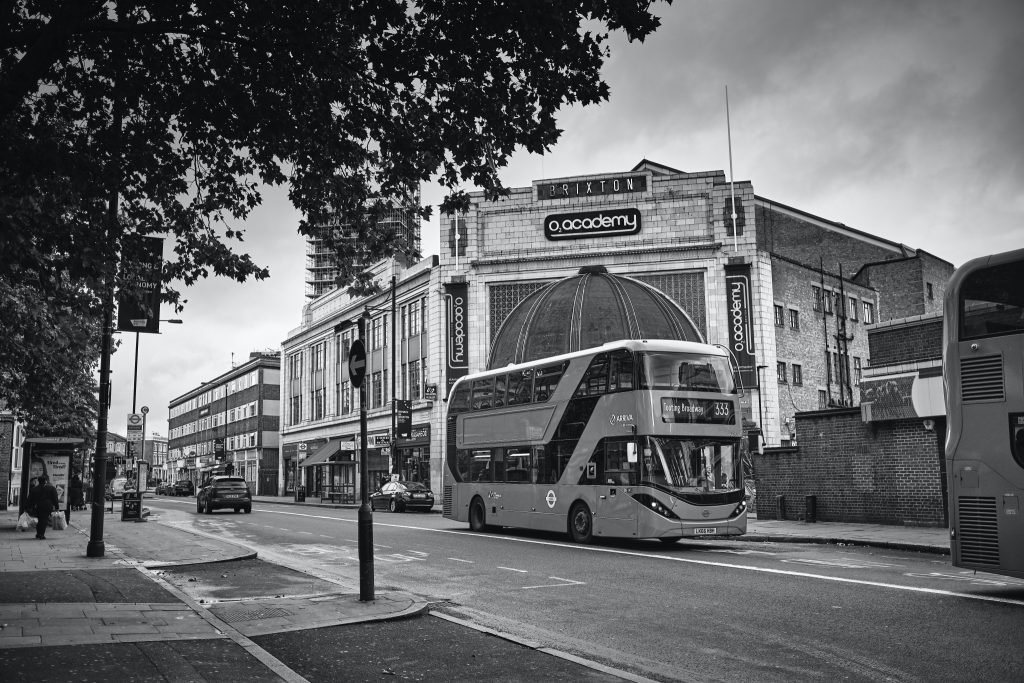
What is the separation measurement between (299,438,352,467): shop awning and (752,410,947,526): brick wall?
A: 38.4 meters

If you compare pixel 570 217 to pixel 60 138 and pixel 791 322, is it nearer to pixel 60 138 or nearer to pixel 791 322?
pixel 791 322

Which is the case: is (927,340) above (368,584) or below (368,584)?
above

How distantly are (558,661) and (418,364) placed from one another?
146 feet

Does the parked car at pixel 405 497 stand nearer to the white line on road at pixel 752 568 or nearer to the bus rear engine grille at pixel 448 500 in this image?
the bus rear engine grille at pixel 448 500

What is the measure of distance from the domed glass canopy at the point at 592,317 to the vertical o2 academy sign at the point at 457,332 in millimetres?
2795

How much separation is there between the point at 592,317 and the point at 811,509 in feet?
63.7

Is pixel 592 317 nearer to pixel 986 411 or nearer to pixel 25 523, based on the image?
pixel 25 523

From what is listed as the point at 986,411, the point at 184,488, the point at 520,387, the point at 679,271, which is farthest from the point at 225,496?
the point at 184,488

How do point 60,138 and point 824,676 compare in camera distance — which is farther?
point 60,138

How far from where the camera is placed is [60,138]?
10.9 meters

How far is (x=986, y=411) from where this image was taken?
10.4 meters

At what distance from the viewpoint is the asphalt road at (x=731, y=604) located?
7281 mm

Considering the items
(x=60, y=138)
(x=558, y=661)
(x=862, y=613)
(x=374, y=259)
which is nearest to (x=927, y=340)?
(x=862, y=613)

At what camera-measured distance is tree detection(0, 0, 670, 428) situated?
27.9 ft
